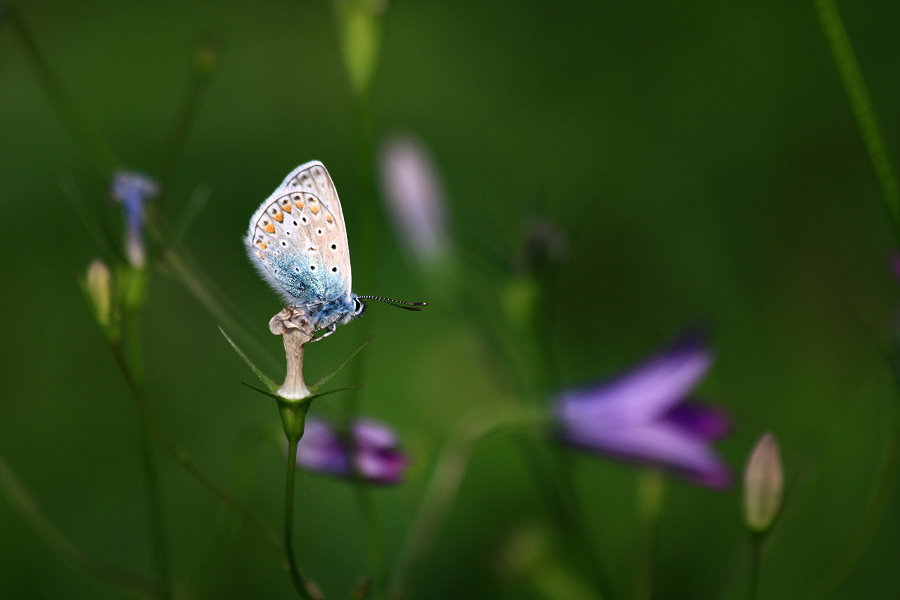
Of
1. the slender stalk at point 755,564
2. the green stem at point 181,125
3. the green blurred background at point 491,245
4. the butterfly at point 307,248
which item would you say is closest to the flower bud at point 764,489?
the slender stalk at point 755,564

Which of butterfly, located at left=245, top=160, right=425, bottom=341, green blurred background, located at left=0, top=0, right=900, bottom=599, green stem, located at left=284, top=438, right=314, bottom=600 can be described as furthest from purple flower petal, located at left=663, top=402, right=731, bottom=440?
green stem, located at left=284, top=438, right=314, bottom=600

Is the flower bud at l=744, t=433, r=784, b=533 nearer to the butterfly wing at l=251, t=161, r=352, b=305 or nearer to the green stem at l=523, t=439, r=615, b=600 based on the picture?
the green stem at l=523, t=439, r=615, b=600

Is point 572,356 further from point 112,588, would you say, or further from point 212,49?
point 212,49

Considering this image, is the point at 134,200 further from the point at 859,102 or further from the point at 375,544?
the point at 859,102

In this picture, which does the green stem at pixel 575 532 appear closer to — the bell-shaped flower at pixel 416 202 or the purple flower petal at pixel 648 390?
the purple flower petal at pixel 648 390

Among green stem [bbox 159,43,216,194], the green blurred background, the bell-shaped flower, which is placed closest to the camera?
the bell-shaped flower

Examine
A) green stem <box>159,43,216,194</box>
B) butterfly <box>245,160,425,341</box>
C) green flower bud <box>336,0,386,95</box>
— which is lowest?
green stem <box>159,43,216,194</box>
